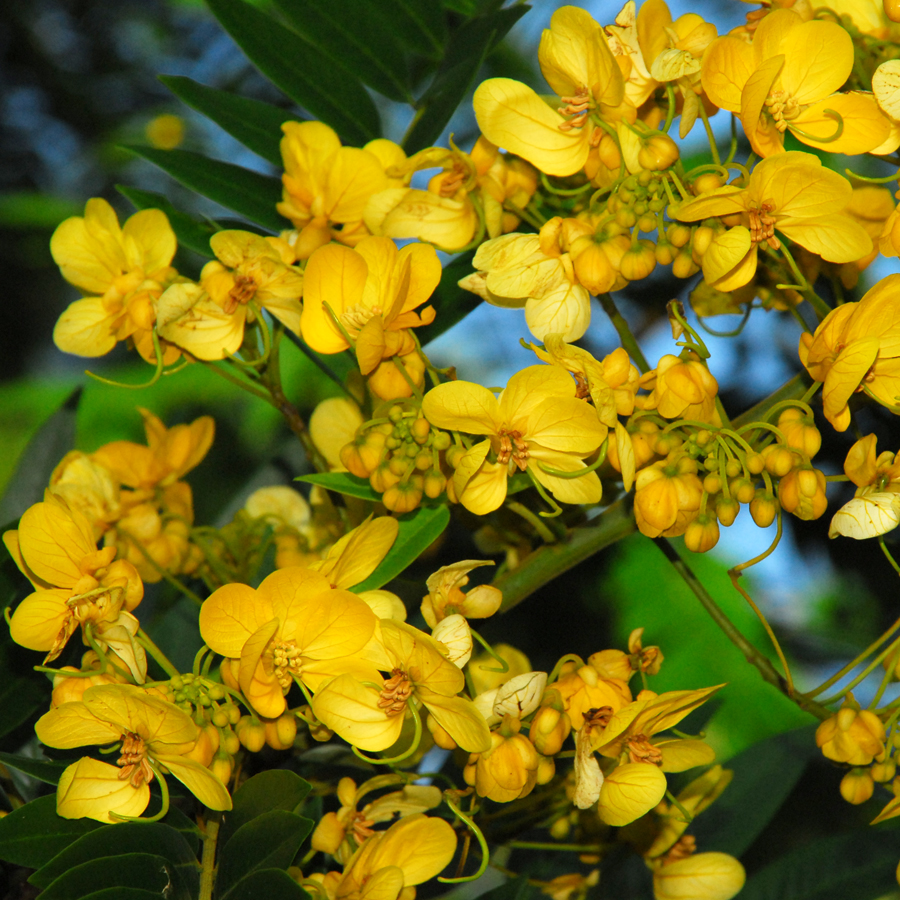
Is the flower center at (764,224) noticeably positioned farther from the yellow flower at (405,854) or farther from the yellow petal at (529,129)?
the yellow flower at (405,854)

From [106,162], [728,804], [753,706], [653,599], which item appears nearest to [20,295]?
[106,162]

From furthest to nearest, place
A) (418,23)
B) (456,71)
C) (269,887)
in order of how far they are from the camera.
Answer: (418,23), (456,71), (269,887)

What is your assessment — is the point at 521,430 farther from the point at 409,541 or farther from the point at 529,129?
the point at 529,129

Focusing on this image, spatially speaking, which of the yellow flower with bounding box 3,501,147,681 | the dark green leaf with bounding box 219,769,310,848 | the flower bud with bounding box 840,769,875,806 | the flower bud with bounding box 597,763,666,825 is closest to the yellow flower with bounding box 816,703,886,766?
the flower bud with bounding box 840,769,875,806

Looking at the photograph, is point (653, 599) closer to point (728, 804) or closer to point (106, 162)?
point (728, 804)

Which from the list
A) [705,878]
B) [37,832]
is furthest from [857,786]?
[37,832]

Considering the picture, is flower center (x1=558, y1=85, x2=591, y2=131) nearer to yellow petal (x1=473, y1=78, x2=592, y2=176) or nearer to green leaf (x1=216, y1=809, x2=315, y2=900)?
yellow petal (x1=473, y1=78, x2=592, y2=176)
